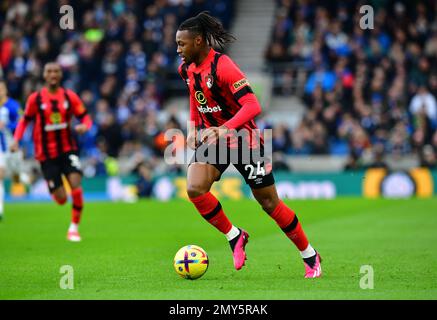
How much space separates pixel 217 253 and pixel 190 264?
286cm

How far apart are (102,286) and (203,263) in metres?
1.12

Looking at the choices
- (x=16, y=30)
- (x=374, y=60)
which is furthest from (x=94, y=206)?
(x=16, y=30)

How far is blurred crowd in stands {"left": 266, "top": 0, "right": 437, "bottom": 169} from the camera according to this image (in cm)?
2542

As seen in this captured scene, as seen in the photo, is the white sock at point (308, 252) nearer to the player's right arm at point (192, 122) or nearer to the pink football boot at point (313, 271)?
the pink football boot at point (313, 271)

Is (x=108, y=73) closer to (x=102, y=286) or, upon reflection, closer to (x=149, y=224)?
(x=149, y=224)

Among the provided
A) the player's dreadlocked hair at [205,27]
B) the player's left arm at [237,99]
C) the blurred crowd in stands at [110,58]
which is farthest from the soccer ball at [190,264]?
the blurred crowd in stands at [110,58]

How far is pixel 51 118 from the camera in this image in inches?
554

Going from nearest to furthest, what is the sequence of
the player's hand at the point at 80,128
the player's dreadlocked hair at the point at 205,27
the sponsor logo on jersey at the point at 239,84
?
the sponsor logo on jersey at the point at 239,84, the player's dreadlocked hair at the point at 205,27, the player's hand at the point at 80,128

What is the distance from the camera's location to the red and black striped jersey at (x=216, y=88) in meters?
9.21

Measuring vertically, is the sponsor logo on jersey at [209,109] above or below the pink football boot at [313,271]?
above

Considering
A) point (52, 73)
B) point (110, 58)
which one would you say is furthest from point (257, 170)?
point (110, 58)

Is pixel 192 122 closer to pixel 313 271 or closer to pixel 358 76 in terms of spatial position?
pixel 313 271

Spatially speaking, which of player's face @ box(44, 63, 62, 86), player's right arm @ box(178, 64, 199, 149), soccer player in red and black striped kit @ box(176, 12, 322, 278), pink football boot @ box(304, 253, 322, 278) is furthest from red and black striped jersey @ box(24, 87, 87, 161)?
pink football boot @ box(304, 253, 322, 278)

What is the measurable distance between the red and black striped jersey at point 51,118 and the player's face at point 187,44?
5.11 meters
